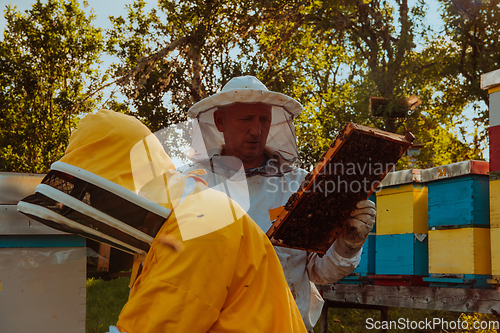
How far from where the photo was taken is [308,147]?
31.3ft

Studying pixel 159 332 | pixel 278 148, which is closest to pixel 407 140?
pixel 278 148

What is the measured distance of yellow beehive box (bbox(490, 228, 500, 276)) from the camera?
4.02 m

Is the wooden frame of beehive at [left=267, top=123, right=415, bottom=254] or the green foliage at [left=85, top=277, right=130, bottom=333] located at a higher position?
A: the wooden frame of beehive at [left=267, top=123, right=415, bottom=254]

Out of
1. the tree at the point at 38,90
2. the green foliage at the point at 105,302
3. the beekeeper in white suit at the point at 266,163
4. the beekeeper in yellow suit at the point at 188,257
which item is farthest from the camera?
the tree at the point at 38,90

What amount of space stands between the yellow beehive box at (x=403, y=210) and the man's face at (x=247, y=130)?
10.3 ft

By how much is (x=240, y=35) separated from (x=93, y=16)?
4.99 meters

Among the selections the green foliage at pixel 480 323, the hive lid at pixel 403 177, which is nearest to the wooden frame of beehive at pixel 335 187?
the hive lid at pixel 403 177

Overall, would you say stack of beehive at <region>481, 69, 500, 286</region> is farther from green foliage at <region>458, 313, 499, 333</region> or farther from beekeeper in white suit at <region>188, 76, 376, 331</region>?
green foliage at <region>458, 313, 499, 333</region>

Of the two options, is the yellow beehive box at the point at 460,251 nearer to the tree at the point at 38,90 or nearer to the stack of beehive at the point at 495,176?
the stack of beehive at the point at 495,176

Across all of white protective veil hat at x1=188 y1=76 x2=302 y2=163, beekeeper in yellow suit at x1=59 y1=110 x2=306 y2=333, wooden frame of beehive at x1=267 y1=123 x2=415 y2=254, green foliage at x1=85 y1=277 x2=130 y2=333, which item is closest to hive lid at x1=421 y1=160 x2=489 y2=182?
white protective veil hat at x1=188 y1=76 x2=302 y2=163

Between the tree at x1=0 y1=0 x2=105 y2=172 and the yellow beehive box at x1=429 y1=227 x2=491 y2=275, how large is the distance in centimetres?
839

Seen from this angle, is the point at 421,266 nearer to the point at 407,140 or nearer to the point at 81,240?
the point at 407,140

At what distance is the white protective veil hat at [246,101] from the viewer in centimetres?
236

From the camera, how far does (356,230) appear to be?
2.04 meters
